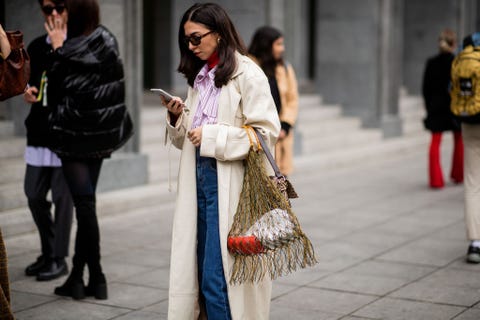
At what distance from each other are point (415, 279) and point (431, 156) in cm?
470

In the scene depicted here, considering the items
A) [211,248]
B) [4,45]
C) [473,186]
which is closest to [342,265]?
[473,186]

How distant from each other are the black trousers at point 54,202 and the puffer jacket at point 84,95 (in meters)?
0.68

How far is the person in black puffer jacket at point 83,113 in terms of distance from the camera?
18.8 ft

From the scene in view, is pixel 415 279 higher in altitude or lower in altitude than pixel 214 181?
lower

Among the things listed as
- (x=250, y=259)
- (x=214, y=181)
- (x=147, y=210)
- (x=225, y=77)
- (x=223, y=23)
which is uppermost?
(x=223, y=23)

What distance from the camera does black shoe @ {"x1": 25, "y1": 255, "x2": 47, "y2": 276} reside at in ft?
21.3

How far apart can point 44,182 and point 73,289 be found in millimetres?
1014

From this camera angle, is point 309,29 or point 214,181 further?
point 309,29

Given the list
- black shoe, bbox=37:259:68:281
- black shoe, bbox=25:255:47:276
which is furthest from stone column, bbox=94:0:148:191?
black shoe, bbox=37:259:68:281

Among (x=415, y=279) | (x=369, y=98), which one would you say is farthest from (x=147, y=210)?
(x=369, y=98)

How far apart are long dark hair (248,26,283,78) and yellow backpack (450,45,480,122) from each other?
1.94m

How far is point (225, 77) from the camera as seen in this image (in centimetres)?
441

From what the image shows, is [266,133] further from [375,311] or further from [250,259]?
[375,311]

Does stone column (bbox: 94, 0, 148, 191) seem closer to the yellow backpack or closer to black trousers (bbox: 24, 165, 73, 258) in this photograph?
black trousers (bbox: 24, 165, 73, 258)
